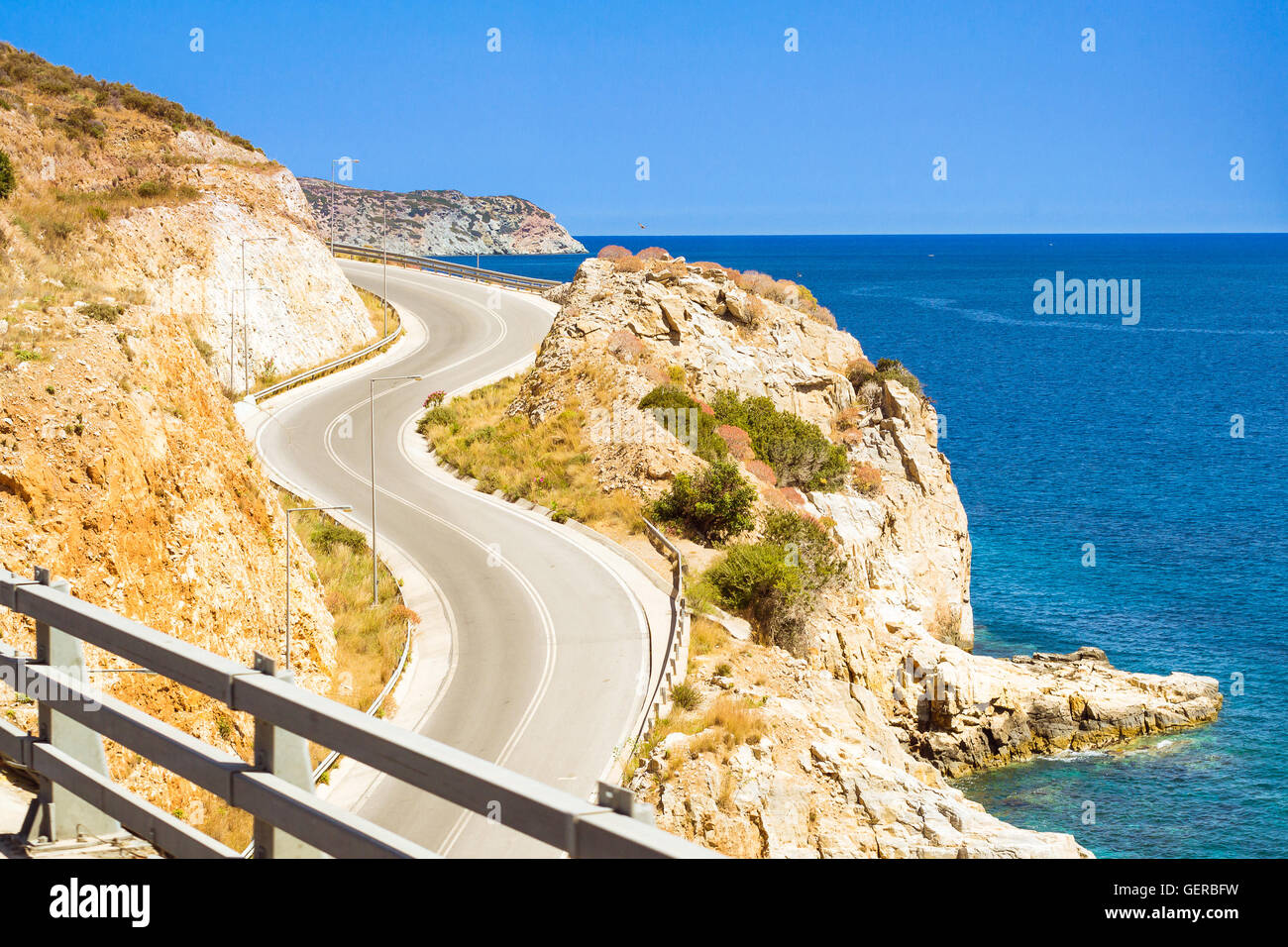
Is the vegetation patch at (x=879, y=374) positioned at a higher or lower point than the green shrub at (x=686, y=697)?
higher

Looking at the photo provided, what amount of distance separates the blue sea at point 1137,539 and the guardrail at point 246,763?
113 feet

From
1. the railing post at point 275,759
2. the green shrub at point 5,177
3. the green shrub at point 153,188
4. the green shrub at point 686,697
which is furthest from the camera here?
→ the green shrub at point 153,188

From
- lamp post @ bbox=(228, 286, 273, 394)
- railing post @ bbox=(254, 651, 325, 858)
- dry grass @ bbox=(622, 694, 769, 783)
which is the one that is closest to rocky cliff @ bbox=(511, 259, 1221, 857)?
dry grass @ bbox=(622, 694, 769, 783)

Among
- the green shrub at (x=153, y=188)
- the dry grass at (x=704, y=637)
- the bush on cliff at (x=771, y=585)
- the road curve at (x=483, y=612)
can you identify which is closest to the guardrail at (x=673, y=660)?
the dry grass at (x=704, y=637)

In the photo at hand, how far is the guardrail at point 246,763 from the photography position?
3.39 meters

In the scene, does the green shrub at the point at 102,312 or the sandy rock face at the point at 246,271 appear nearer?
the green shrub at the point at 102,312

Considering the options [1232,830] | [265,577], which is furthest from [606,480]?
[1232,830]

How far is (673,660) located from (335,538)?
17079mm

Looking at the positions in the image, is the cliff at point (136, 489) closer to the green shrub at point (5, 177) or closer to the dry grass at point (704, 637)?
the green shrub at point (5, 177)

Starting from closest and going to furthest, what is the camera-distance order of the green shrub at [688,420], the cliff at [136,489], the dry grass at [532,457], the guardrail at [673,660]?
the cliff at [136,489] → the guardrail at [673,660] → the dry grass at [532,457] → the green shrub at [688,420]

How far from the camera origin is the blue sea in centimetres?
3731

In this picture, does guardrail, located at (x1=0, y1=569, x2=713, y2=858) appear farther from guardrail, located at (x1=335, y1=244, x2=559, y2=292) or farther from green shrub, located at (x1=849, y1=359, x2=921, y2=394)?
guardrail, located at (x1=335, y1=244, x2=559, y2=292)

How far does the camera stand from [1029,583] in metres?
62.0
